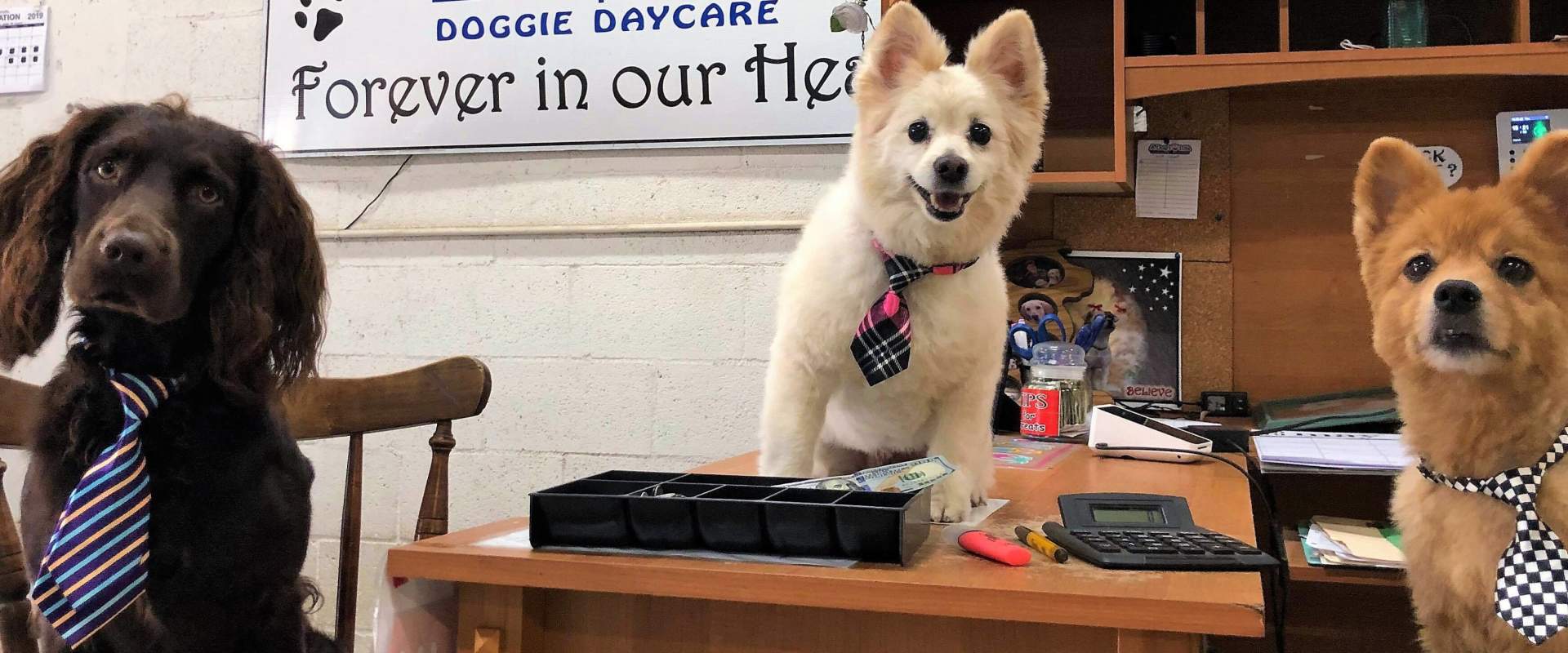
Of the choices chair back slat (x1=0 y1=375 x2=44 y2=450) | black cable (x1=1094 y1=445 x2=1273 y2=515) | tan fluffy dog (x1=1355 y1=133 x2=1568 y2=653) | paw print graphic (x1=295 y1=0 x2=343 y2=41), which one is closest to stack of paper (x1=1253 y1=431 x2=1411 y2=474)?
black cable (x1=1094 y1=445 x2=1273 y2=515)

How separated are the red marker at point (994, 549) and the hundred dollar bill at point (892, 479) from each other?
7 centimetres

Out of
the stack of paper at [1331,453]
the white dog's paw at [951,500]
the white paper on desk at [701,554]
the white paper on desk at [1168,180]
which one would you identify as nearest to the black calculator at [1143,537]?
the white dog's paw at [951,500]

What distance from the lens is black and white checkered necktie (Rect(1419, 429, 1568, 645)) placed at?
807 mm

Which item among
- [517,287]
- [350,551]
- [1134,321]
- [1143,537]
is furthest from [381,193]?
[1143,537]

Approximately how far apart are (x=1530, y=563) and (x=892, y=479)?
0.55m

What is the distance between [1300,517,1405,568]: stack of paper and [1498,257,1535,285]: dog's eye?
356 millimetres

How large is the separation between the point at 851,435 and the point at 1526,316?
0.72 metres

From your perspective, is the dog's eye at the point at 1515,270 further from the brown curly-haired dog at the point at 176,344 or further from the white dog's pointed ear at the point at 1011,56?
the brown curly-haired dog at the point at 176,344

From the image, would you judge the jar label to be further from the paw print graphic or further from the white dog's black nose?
the paw print graphic

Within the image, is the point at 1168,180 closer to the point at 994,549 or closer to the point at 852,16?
the point at 852,16

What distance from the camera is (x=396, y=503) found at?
2.26 metres

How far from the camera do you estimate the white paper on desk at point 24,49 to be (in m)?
2.40

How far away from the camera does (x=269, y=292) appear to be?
91cm

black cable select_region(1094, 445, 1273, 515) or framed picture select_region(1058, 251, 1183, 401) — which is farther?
framed picture select_region(1058, 251, 1183, 401)
